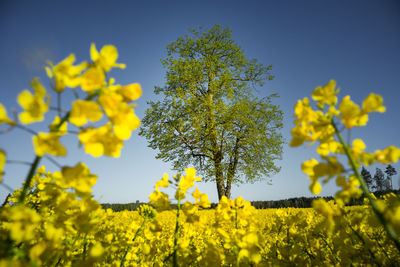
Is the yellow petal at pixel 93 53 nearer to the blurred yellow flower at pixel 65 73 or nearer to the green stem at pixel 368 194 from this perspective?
the blurred yellow flower at pixel 65 73

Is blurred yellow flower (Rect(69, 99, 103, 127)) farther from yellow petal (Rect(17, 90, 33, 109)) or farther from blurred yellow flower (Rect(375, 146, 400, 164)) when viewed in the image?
blurred yellow flower (Rect(375, 146, 400, 164))

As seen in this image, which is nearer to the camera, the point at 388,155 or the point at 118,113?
the point at 118,113

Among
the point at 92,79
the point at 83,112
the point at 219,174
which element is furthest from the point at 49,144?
the point at 219,174

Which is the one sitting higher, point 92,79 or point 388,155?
point 92,79

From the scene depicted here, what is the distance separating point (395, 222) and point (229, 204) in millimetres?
883

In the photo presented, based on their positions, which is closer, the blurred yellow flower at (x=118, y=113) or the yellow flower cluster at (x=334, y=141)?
the blurred yellow flower at (x=118, y=113)

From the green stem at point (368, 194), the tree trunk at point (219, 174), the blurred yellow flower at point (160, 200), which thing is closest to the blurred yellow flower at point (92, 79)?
the blurred yellow flower at point (160, 200)

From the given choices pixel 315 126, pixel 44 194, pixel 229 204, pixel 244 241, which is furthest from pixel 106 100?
pixel 229 204

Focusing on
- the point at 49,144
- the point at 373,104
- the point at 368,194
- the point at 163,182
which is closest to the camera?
the point at 49,144

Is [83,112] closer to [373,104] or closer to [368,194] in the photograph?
[368,194]

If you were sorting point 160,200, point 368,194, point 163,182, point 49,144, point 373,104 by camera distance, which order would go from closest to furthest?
point 49,144
point 368,194
point 373,104
point 160,200
point 163,182

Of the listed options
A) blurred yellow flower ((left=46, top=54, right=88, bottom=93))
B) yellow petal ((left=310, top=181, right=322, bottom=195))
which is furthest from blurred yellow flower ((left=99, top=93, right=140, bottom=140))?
yellow petal ((left=310, top=181, right=322, bottom=195))

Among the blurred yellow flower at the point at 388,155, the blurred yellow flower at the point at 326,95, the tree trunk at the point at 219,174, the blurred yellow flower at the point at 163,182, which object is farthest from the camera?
the tree trunk at the point at 219,174

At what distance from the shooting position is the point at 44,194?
0.86 m
